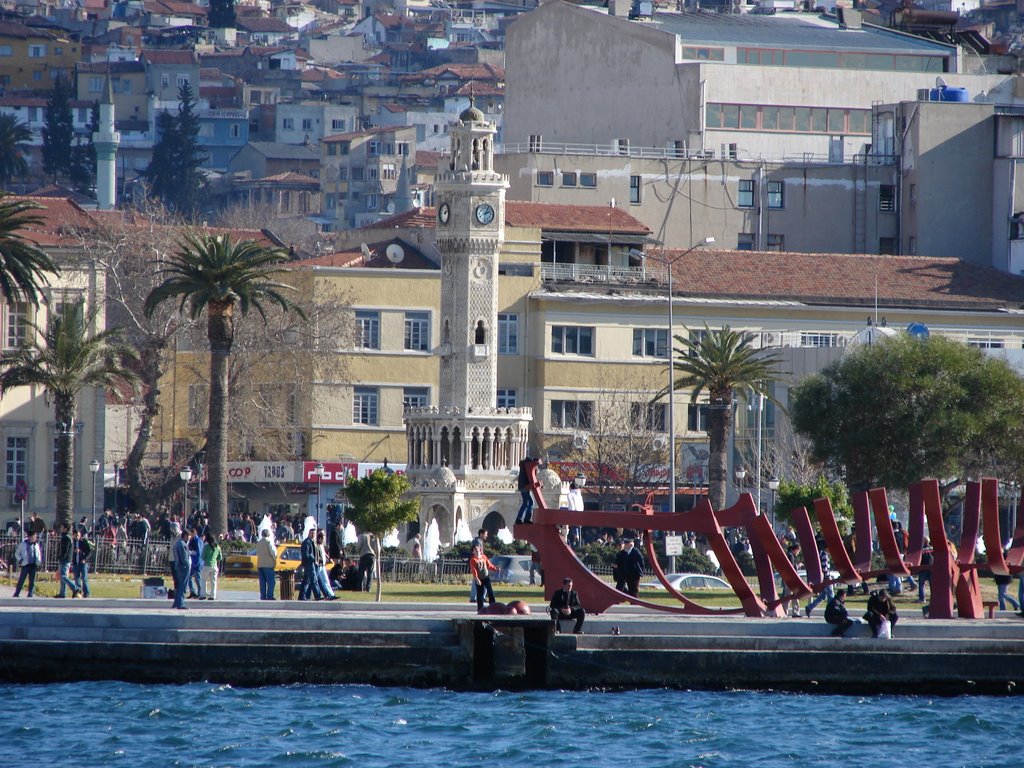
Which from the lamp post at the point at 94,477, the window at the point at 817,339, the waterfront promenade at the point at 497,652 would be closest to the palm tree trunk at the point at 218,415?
the lamp post at the point at 94,477

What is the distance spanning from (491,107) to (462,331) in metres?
123

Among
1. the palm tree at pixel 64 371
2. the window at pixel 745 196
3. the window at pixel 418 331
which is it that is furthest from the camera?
the window at pixel 745 196

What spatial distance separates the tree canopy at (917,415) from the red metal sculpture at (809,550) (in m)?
15.2

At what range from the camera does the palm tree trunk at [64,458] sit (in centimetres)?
5800

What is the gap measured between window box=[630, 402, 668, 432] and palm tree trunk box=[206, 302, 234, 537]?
21494 millimetres

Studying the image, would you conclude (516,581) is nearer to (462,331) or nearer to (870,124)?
(462,331)

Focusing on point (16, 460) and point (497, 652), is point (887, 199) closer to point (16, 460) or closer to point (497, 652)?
point (16, 460)

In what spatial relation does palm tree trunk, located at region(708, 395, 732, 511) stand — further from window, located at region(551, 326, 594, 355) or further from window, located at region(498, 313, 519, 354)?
window, located at region(498, 313, 519, 354)

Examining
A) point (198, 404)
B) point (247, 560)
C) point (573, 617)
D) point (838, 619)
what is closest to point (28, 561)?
point (247, 560)

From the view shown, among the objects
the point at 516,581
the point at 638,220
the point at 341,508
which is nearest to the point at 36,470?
the point at 341,508

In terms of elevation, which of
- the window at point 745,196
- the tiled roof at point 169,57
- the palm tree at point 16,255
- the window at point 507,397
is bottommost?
the window at point 507,397

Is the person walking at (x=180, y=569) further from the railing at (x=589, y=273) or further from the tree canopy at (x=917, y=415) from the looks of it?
the railing at (x=589, y=273)

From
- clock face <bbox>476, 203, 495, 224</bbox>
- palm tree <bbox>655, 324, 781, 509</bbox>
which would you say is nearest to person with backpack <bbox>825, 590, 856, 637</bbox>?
palm tree <bbox>655, 324, 781, 509</bbox>

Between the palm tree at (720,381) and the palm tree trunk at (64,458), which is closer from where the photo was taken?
the palm tree trunk at (64,458)
